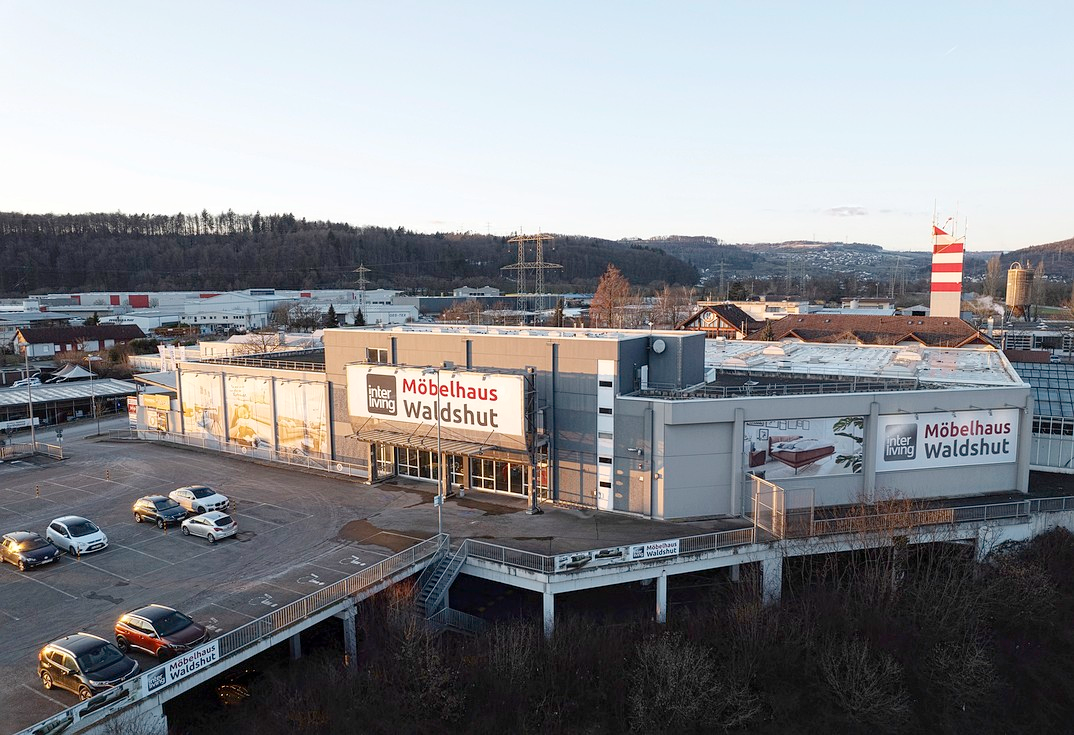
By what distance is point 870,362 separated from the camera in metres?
36.8

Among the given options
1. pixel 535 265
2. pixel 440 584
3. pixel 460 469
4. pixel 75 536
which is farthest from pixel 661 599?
pixel 535 265

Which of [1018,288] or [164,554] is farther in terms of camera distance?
[1018,288]

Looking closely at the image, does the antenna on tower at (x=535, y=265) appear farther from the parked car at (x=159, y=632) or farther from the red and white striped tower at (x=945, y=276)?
the parked car at (x=159, y=632)

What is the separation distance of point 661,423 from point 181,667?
1673 centimetres

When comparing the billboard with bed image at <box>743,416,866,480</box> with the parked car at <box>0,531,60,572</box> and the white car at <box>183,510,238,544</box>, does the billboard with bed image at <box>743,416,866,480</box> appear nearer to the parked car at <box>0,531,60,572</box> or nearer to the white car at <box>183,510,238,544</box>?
the white car at <box>183,510,238,544</box>

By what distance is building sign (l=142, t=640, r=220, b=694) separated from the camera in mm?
15609

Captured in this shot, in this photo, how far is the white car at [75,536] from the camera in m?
24.3

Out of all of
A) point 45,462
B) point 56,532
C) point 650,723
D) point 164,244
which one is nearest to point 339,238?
point 164,244

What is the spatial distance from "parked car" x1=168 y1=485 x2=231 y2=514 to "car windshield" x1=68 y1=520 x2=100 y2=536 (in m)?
3.42

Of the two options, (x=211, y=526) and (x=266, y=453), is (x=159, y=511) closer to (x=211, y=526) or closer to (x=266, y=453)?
(x=211, y=526)

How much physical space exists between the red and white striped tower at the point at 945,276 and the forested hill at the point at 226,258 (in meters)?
100

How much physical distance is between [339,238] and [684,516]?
536 feet

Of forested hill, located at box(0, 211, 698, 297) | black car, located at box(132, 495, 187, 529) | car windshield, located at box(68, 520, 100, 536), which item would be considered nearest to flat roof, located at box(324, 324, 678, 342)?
black car, located at box(132, 495, 187, 529)

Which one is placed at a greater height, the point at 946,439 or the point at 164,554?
the point at 946,439
